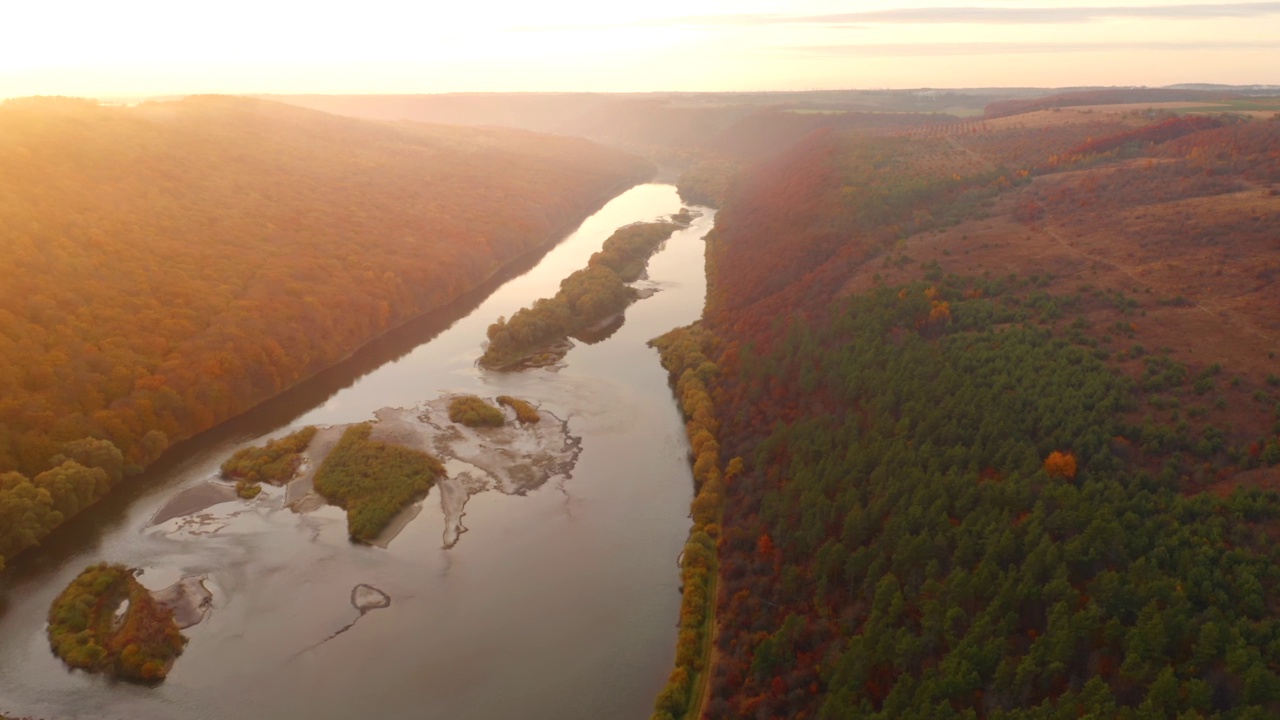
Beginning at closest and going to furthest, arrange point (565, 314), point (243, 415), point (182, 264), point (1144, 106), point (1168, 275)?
point (1168, 275), point (243, 415), point (182, 264), point (565, 314), point (1144, 106)

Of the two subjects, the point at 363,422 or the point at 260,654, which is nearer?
the point at 260,654

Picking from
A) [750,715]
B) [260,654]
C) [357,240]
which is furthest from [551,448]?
[357,240]

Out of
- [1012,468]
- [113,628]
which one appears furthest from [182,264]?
[1012,468]

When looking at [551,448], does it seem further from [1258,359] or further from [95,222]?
[95,222]

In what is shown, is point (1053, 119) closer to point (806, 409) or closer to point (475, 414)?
point (806, 409)

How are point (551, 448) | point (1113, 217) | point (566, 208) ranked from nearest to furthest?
1. point (551, 448)
2. point (1113, 217)
3. point (566, 208)

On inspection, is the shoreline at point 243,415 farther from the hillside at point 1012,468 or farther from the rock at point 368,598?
the hillside at point 1012,468

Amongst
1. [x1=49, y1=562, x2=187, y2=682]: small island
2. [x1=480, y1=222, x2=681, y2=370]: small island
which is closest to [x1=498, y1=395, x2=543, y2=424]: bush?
[x1=480, y1=222, x2=681, y2=370]: small island
